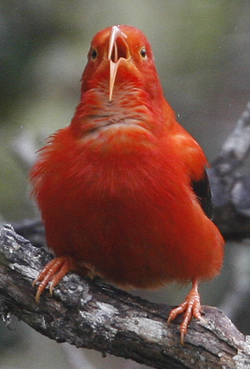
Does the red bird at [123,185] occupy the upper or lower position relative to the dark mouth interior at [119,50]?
lower

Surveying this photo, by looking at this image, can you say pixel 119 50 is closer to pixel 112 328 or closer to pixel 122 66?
pixel 122 66

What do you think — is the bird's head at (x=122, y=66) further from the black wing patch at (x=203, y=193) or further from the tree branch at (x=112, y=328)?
the tree branch at (x=112, y=328)

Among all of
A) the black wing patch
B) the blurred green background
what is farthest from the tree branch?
the blurred green background

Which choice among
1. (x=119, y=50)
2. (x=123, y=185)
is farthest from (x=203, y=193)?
(x=119, y=50)

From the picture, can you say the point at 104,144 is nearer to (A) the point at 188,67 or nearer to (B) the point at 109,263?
(B) the point at 109,263

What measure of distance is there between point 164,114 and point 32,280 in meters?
1.32

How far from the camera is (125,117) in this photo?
308cm

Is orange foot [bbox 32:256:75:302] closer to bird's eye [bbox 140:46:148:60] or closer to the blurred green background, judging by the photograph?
bird's eye [bbox 140:46:148:60]

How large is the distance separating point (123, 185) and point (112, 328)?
2.61ft

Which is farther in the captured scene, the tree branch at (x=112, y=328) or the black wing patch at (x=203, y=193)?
the black wing patch at (x=203, y=193)

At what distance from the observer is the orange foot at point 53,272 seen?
2.86m

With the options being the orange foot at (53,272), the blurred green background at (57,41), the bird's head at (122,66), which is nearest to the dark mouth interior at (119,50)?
the bird's head at (122,66)

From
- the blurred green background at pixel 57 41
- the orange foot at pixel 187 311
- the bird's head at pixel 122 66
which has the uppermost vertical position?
the blurred green background at pixel 57 41

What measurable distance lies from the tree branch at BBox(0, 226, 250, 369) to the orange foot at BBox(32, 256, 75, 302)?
1.4 inches
